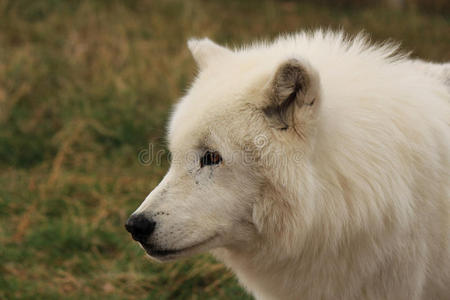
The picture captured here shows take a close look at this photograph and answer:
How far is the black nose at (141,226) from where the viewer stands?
2303mm

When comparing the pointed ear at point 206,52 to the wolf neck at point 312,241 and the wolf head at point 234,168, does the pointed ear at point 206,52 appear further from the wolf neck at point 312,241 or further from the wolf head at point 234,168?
the wolf neck at point 312,241

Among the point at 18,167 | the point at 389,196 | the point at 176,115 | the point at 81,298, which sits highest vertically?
the point at 176,115

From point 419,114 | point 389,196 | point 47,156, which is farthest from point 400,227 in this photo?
point 47,156

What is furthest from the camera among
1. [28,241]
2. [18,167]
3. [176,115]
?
[18,167]

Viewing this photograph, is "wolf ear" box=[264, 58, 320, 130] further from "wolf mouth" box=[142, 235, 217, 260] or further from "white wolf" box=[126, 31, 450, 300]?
"wolf mouth" box=[142, 235, 217, 260]

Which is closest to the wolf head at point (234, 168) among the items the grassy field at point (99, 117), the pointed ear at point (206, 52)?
the pointed ear at point (206, 52)

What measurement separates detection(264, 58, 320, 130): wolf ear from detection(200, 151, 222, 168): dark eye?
299 mm

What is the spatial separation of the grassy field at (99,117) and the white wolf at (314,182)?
105 cm

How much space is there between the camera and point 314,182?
2258 millimetres

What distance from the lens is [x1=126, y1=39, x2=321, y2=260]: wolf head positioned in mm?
2250

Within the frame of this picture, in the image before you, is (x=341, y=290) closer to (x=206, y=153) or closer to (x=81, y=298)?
(x=206, y=153)

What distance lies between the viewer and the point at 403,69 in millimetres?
2660

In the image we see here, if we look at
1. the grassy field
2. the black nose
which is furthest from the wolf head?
the grassy field

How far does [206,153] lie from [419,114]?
1047 mm
